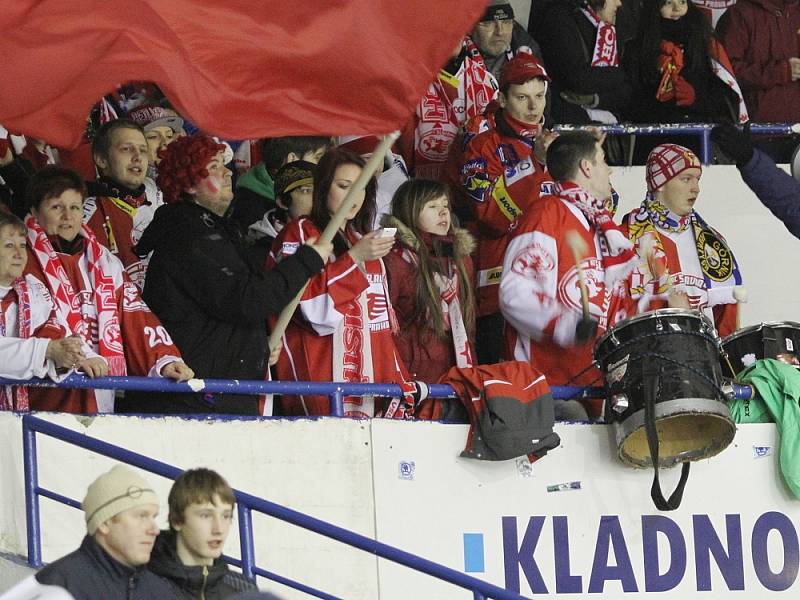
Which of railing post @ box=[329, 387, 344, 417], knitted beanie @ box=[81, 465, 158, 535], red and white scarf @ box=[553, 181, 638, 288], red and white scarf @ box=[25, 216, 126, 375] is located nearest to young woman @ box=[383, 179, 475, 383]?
red and white scarf @ box=[553, 181, 638, 288]

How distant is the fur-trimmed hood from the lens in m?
9.88

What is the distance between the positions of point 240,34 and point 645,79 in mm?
5391

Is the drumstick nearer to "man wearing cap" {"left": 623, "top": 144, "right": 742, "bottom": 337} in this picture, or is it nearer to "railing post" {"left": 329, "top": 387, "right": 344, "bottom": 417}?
"man wearing cap" {"left": 623, "top": 144, "right": 742, "bottom": 337}

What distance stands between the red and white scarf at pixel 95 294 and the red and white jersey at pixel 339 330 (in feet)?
2.74

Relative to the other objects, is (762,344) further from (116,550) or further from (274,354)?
(116,550)

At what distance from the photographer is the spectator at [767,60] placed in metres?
13.5

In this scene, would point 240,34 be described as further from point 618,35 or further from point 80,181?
point 618,35

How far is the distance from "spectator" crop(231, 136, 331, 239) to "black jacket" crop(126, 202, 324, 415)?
1.06 m

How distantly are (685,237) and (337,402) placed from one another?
8.88ft

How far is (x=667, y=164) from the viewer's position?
11.1 m

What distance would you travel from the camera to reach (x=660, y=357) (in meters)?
9.45

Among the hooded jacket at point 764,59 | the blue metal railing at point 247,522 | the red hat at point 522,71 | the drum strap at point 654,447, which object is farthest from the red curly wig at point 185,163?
the hooded jacket at point 764,59

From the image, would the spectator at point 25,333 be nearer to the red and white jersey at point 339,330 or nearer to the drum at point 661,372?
the red and white jersey at point 339,330

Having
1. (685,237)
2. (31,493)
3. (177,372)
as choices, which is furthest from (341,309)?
(685,237)
